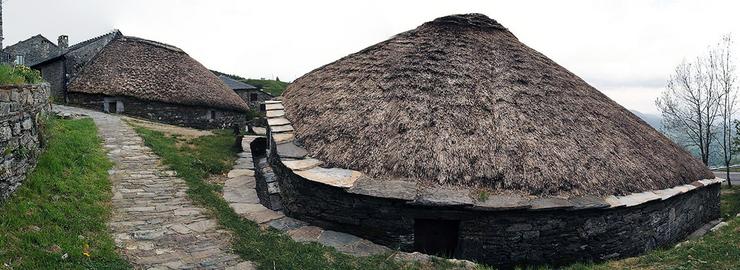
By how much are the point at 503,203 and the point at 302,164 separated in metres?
3.64

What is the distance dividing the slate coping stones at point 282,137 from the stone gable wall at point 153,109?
14604 millimetres

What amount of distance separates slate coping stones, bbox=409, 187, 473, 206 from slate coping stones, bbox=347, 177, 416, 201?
0.14 metres

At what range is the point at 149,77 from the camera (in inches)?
886

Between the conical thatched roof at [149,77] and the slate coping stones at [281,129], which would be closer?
the slate coping stones at [281,129]

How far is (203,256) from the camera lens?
5664 millimetres

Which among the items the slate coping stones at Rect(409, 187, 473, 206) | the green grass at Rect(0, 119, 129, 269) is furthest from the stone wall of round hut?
the green grass at Rect(0, 119, 129, 269)

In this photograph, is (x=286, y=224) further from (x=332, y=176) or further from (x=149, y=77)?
(x=149, y=77)

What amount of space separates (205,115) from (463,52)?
1724 cm

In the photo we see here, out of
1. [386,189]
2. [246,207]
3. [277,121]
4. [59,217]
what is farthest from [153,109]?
[386,189]

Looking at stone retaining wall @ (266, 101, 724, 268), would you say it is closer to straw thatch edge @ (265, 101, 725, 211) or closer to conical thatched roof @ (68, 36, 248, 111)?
straw thatch edge @ (265, 101, 725, 211)

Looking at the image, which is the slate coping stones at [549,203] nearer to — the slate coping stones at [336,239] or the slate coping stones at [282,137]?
the slate coping stones at [336,239]

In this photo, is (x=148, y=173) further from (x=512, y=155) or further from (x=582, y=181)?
(x=582, y=181)

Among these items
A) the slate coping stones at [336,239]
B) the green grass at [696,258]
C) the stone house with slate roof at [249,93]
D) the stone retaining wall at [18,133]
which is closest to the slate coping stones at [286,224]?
the slate coping stones at [336,239]

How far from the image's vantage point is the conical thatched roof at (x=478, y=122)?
24.5ft
